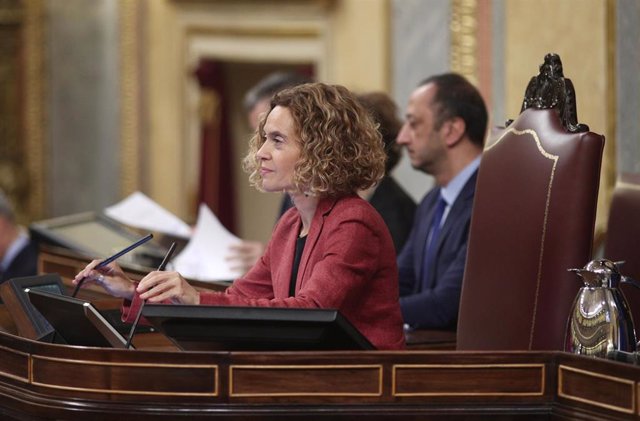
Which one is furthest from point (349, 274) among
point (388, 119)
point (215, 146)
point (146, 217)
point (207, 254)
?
point (215, 146)

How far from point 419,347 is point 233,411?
1.22 metres

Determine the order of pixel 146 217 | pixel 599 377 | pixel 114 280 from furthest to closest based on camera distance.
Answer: pixel 146 217, pixel 114 280, pixel 599 377

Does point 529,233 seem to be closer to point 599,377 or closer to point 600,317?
point 600,317

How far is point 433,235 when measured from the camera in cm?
432

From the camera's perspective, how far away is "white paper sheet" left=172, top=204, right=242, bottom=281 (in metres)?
5.18

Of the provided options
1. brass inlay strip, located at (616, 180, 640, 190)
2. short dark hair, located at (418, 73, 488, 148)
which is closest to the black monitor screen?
brass inlay strip, located at (616, 180, 640, 190)

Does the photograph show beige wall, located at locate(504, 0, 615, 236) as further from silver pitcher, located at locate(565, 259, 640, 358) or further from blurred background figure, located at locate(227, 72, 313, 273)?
silver pitcher, located at locate(565, 259, 640, 358)

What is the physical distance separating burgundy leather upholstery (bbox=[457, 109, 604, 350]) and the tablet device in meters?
0.95

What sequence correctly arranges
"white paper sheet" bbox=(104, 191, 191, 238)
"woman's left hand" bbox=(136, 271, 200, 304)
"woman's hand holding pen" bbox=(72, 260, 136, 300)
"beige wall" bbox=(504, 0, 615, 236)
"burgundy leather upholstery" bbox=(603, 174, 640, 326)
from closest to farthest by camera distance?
"woman's left hand" bbox=(136, 271, 200, 304) < "woman's hand holding pen" bbox=(72, 260, 136, 300) < "burgundy leather upholstery" bbox=(603, 174, 640, 326) < "beige wall" bbox=(504, 0, 615, 236) < "white paper sheet" bbox=(104, 191, 191, 238)

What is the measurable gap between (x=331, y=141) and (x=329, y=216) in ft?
0.55

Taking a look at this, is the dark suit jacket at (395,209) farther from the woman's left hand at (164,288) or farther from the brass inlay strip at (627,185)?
the woman's left hand at (164,288)

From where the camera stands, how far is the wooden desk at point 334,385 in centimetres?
238

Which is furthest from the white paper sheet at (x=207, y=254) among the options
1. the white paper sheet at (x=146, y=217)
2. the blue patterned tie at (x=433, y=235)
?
the blue patterned tie at (x=433, y=235)

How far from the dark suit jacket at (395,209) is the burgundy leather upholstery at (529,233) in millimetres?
1380
